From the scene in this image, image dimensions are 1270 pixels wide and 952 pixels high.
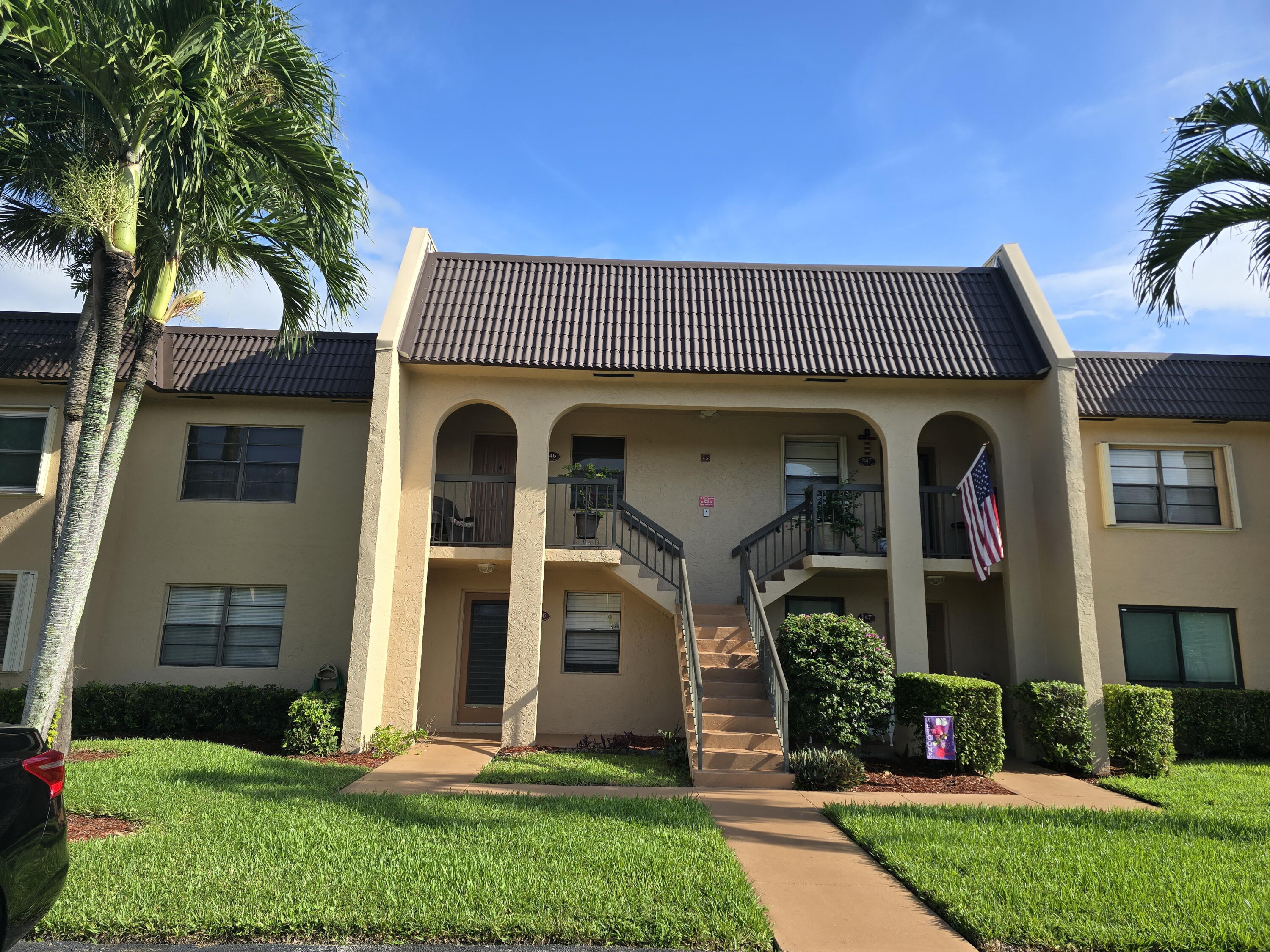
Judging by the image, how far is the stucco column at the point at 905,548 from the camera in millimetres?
12281

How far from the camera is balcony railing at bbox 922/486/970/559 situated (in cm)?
1327

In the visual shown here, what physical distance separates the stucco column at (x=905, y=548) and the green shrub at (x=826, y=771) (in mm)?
2813

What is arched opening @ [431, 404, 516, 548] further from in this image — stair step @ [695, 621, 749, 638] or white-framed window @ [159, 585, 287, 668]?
stair step @ [695, 621, 749, 638]

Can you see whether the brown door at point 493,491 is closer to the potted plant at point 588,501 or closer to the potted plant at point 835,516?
the potted plant at point 588,501

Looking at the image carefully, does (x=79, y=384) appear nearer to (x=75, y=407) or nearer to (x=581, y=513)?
(x=75, y=407)

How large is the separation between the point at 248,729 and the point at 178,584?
2.87 metres

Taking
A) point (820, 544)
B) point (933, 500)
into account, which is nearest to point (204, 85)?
point (820, 544)

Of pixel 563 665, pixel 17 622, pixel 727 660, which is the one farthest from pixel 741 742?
pixel 17 622

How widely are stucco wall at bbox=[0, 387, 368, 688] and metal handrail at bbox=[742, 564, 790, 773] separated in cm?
657

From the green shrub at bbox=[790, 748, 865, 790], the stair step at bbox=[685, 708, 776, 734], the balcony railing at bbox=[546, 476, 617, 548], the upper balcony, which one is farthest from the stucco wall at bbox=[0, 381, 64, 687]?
the green shrub at bbox=[790, 748, 865, 790]

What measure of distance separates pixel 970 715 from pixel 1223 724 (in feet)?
16.2

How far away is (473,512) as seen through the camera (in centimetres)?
1394

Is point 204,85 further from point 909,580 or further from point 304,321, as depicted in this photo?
point 909,580

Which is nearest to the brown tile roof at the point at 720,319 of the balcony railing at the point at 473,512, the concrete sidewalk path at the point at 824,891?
the balcony railing at the point at 473,512
